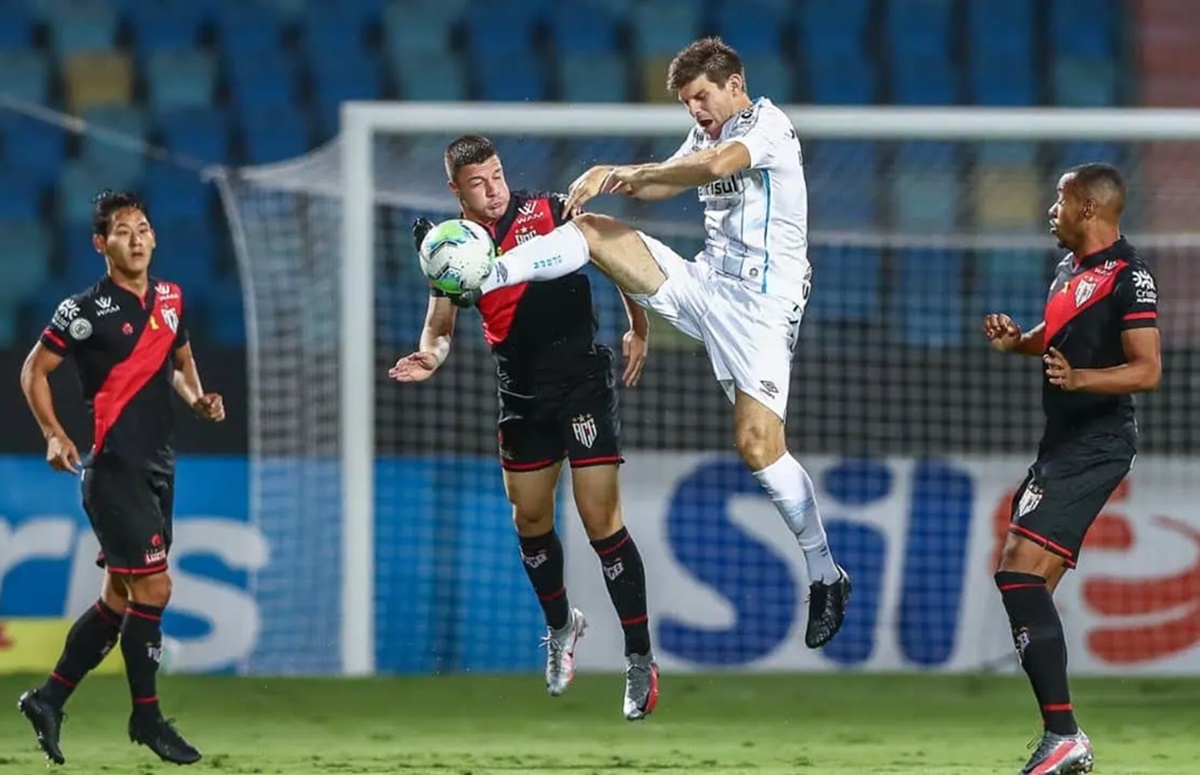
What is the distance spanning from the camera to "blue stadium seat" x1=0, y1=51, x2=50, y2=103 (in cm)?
1256

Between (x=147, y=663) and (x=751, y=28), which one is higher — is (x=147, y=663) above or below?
below

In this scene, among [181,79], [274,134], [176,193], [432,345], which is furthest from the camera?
[181,79]

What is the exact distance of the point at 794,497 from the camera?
700 centimetres

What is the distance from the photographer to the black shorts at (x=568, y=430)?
7.42m

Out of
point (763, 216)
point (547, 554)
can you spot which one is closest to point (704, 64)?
point (763, 216)

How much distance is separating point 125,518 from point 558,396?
59.9 inches

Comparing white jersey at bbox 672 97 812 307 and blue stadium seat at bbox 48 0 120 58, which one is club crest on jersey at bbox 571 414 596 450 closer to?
white jersey at bbox 672 97 812 307

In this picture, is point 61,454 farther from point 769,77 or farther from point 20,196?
point 769,77

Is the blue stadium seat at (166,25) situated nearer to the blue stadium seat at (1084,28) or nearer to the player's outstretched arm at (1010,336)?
the blue stadium seat at (1084,28)

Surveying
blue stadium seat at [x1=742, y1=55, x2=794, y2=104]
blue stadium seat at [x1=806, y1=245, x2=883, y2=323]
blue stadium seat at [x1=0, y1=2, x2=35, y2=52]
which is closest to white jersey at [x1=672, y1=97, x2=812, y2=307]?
blue stadium seat at [x1=806, y1=245, x2=883, y2=323]

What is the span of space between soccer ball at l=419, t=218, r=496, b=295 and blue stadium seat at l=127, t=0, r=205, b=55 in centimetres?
639

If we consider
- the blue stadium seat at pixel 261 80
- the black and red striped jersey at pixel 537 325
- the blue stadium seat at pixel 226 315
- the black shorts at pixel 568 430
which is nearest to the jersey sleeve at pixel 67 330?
the black and red striped jersey at pixel 537 325

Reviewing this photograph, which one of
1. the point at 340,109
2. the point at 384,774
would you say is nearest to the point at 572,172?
the point at 340,109

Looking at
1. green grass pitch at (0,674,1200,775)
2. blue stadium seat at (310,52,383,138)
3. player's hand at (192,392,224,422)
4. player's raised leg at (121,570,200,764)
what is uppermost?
blue stadium seat at (310,52,383,138)
